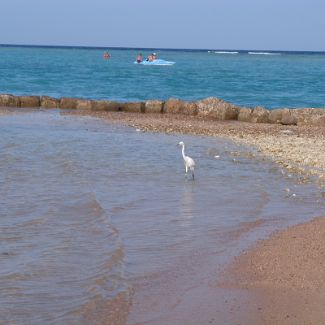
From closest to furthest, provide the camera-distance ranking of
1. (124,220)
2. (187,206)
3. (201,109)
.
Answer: (124,220)
(187,206)
(201,109)

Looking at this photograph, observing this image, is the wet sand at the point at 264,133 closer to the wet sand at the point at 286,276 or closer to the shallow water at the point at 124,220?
the shallow water at the point at 124,220

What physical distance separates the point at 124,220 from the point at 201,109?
735 inches

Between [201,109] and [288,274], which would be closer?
[288,274]

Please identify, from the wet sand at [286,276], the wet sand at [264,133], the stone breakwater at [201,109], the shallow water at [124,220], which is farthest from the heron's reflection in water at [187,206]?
the stone breakwater at [201,109]

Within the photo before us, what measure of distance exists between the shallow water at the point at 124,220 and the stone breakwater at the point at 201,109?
790cm

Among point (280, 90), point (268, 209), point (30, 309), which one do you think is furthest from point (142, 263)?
point (280, 90)

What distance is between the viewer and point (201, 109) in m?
29.8

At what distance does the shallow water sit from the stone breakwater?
311 inches

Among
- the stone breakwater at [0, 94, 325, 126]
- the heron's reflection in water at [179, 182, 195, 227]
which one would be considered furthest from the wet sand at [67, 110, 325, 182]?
the heron's reflection in water at [179, 182, 195, 227]

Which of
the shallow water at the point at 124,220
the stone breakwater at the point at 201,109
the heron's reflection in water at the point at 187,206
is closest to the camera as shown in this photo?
the shallow water at the point at 124,220

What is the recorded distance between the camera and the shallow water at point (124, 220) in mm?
7949

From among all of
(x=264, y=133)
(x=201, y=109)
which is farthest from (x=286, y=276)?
(x=201, y=109)

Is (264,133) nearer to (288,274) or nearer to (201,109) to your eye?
(201,109)

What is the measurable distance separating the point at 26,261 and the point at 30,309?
1.67m
